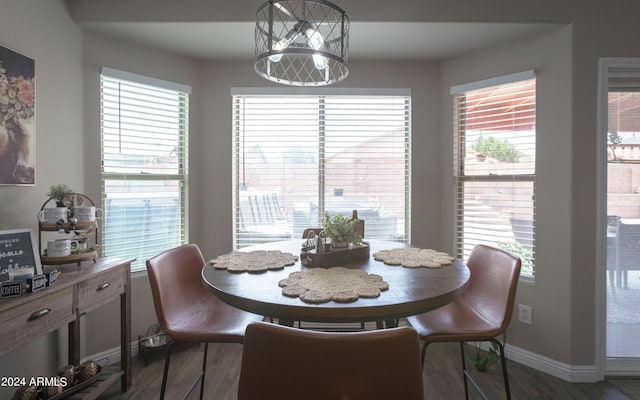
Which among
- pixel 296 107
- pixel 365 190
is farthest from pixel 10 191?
pixel 365 190

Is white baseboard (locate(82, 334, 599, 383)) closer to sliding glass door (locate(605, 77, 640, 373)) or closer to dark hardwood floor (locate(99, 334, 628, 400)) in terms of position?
dark hardwood floor (locate(99, 334, 628, 400))

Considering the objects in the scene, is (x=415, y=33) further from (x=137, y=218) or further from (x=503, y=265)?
(x=137, y=218)

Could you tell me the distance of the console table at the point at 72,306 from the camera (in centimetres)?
128

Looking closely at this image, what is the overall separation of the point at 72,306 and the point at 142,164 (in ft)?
4.26

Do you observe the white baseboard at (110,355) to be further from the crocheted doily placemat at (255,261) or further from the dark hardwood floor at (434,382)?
the crocheted doily placemat at (255,261)

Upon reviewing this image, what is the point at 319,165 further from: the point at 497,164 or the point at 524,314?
the point at 524,314

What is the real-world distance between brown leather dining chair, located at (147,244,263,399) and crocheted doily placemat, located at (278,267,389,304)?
1.42ft

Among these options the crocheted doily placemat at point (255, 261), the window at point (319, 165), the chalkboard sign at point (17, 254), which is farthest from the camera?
the window at point (319, 165)

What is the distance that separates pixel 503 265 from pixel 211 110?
2607mm

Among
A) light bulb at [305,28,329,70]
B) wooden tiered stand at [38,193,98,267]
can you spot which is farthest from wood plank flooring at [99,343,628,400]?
light bulb at [305,28,329,70]

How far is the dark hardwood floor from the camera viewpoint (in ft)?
6.52

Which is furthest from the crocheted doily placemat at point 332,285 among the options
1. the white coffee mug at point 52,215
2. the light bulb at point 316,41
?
the white coffee mug at point 52,215

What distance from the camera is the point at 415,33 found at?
2328 mm

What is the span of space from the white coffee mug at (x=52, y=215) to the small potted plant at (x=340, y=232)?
1.46 m
